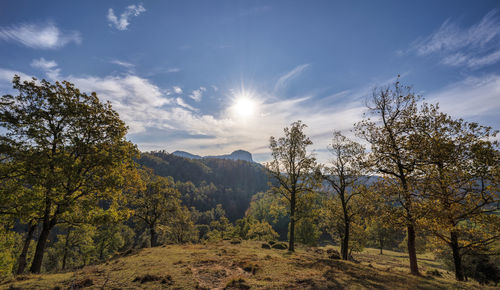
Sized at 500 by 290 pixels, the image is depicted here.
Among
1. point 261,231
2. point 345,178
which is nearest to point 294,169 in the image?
point 345,178

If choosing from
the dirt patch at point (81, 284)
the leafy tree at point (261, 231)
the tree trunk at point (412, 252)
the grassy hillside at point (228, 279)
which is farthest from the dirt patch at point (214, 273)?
the leafy tree at point (261, 231)

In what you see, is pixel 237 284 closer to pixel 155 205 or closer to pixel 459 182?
pixel 459 182

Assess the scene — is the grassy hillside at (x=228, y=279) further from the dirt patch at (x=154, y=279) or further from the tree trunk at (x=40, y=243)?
the tree trunk at (x=40, y=243)

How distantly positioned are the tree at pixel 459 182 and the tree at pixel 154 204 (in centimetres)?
3518

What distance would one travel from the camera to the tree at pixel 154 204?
3316 centimetres

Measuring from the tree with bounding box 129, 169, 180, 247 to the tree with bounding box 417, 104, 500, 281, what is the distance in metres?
35.2

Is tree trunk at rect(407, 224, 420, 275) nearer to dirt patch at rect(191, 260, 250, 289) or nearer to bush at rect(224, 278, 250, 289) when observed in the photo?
dirt patch at rect(191, 260, 250, 289)

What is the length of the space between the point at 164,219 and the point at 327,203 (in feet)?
96.8

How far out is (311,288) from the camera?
1038 cm

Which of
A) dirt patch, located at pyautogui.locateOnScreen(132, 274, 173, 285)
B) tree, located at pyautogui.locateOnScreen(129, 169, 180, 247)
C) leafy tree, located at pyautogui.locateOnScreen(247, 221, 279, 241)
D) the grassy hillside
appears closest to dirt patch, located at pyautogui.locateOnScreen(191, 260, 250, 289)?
the grassy hillside

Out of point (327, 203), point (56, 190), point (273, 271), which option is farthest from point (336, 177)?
point (56, 190)

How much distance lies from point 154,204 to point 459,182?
127ft

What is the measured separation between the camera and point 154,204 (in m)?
33.8

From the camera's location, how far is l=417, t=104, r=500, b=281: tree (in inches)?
466
